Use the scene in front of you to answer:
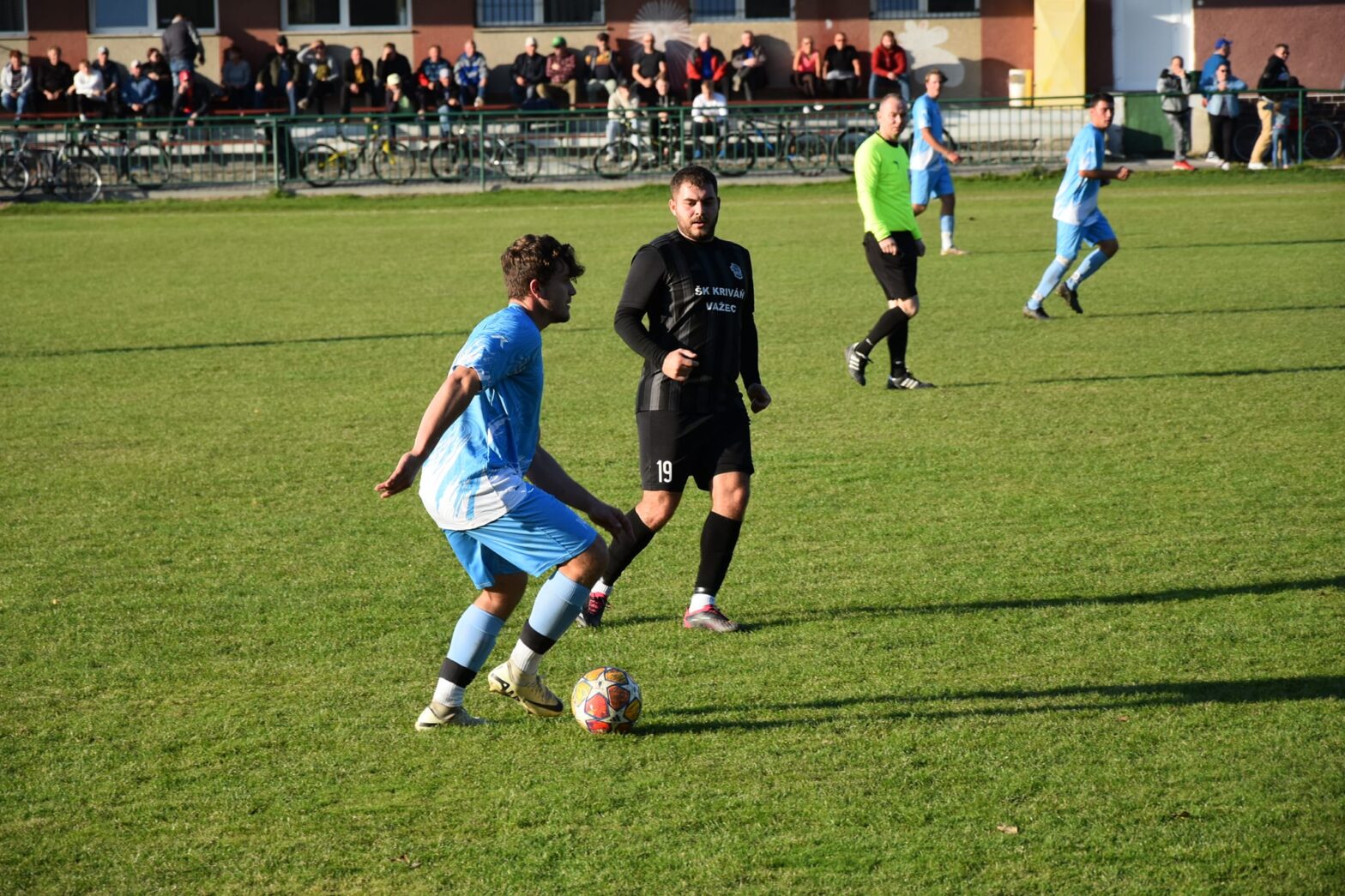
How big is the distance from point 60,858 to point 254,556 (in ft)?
10.8

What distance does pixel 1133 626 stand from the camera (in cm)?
633

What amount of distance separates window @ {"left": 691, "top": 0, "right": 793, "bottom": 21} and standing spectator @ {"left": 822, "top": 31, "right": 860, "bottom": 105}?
101 inches

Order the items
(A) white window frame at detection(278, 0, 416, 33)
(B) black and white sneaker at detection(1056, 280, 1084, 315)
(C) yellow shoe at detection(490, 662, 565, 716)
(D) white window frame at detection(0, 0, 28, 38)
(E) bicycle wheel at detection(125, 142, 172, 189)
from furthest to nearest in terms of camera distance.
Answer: (A) white window frame at detection(278, 0, 416, 33)
(D) white window frame at detection(0, 0, 28, 38)
(E) bicycle wheel at detection(125, 142, 172, 189)
(B) black and white sneaker at detection(1056, 280, 1084, 315)
(C) yellow shoe at detection(490, 662, 565, 716)

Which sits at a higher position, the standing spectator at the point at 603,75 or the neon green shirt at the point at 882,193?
the standing spectator at the point at 603,75

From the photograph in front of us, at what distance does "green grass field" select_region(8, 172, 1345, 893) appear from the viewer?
14.7 ft

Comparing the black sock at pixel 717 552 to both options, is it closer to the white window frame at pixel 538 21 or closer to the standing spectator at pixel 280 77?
the standing spectator at pixel 280 77

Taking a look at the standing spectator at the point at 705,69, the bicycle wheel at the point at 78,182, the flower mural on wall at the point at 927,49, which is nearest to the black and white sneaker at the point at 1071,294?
the standing spectator at the point at 705,69

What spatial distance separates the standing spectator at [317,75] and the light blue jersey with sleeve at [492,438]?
2950 centimetres

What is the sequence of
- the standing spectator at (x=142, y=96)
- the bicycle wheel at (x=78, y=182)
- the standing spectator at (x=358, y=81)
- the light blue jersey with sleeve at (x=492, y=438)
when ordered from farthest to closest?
1. the standing spectator at (x=358, y=81)
2. the standing spectator at (x=142, y=96)
3. the bicycle wheel at (x=78, y=182)
4. the light blue jersey with sleeve at (x=492, y=438)

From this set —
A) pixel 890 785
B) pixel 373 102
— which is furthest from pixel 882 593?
pixel 373 102

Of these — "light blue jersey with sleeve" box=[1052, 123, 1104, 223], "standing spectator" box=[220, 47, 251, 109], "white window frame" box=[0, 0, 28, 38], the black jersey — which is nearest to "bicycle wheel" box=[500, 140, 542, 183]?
"standing spectator" box=[220, 47, 251, 109]

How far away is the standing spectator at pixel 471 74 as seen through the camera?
3297 centimetres

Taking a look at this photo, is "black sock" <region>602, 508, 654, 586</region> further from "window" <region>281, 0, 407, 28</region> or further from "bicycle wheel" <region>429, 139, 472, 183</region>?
"window" <region>281, 0, 407, 28</region>

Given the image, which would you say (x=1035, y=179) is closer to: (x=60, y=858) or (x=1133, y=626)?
(x=1133, y=626)
